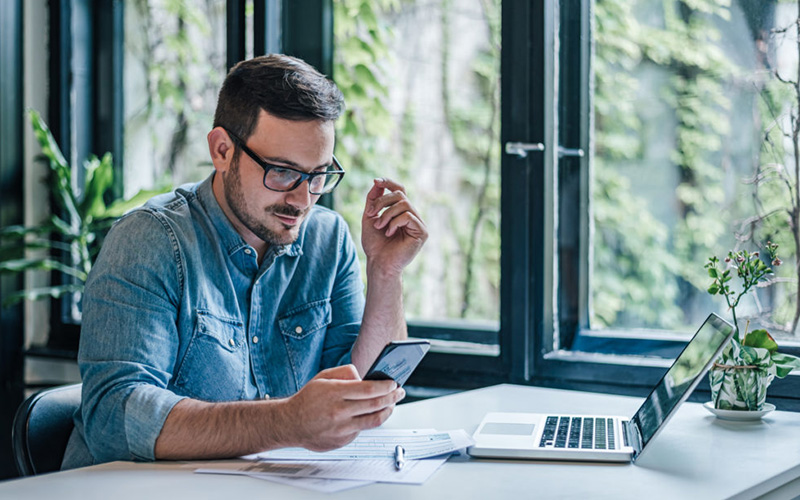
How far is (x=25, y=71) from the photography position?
3193 mm

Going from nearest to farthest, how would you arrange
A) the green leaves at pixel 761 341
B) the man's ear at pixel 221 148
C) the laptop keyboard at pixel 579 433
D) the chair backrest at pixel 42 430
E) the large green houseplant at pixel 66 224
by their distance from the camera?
the laptop keyboard at pixel 579 433 < the chair backrest at pixel 42 430 < the green leaves at pixel 761 341 < the man's ear at pixel 221 148 < the large green houseplant at pixel 66 224

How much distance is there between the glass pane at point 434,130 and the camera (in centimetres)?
251

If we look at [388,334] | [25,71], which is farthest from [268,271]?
[25,71]

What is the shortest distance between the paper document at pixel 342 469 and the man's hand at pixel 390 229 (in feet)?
2.18

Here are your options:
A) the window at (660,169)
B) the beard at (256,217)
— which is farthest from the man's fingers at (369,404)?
the window at (660,169)

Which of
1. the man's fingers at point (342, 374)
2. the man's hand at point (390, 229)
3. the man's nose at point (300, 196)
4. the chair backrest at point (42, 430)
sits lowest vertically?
the chair backrest at point (42, 430)

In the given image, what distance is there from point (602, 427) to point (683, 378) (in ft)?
0.59

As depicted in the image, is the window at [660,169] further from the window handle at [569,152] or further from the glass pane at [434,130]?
the glass pane at [434,130]

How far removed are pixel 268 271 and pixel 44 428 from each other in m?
0.53

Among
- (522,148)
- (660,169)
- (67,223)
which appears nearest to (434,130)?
(522,148)

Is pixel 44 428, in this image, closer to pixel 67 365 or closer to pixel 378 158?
pixel 378 158

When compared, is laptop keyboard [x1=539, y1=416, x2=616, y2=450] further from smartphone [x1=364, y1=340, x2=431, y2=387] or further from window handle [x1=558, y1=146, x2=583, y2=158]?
window handle [x1=558, y1=146, x2=583, y2=158]

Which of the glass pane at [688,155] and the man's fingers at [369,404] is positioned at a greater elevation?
the glass pane at [688,155]

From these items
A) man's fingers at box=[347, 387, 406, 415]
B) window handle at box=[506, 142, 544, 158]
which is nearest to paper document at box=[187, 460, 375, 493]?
man's fingers at box=[347, 387, 406, 415]
